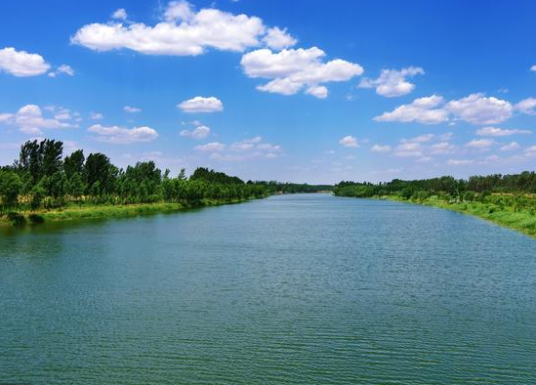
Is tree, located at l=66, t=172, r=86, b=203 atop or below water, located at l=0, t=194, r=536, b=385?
atop

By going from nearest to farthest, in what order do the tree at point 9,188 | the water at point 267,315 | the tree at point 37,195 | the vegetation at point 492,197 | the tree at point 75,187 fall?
the water at point 267,315 → the tree at point 9,188 → the vegetation at point 492,197 → the tree at point 37,195 → the tree at point 75,187

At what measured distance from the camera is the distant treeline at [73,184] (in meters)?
73.9

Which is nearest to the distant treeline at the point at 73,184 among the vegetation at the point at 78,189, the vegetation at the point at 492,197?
the vegetation at the point at 78,189

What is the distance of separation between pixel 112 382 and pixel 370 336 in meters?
9.40

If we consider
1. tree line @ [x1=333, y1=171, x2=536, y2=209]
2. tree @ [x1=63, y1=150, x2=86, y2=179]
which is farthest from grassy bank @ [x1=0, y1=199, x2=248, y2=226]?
tree line @ [x1=333, y1=171, x2=536, y2=209]

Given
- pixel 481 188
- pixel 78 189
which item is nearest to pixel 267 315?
pixel 78 189

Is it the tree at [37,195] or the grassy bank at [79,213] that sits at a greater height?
the tree at [37,195]

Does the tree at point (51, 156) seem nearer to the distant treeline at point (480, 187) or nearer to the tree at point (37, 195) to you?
the tree at point (37, 195)

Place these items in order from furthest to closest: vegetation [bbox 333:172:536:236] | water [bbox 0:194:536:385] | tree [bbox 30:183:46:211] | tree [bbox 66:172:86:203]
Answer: tree [bbox 66:172:86:203] → tree [bbox 30:183:46:211] → vegetation [bbox 333:172:536:236] → water [bbox 0:194:536:385]

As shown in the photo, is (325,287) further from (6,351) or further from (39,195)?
(39,195)

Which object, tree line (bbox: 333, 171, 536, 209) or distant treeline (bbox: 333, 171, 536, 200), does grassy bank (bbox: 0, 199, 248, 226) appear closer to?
tree line (bbox: 333, 171, 536, 209)

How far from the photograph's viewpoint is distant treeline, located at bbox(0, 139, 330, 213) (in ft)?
242

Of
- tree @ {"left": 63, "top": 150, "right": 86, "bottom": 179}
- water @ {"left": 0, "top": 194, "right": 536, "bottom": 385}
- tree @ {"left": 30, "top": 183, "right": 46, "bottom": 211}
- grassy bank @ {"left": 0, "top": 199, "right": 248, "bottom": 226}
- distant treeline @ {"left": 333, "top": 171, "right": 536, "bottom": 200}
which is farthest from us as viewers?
distant treeline @ {"left": 333, "top": 171, "right": 536, "bottom": 200}

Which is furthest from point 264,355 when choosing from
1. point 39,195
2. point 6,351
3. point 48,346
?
point 39,195
